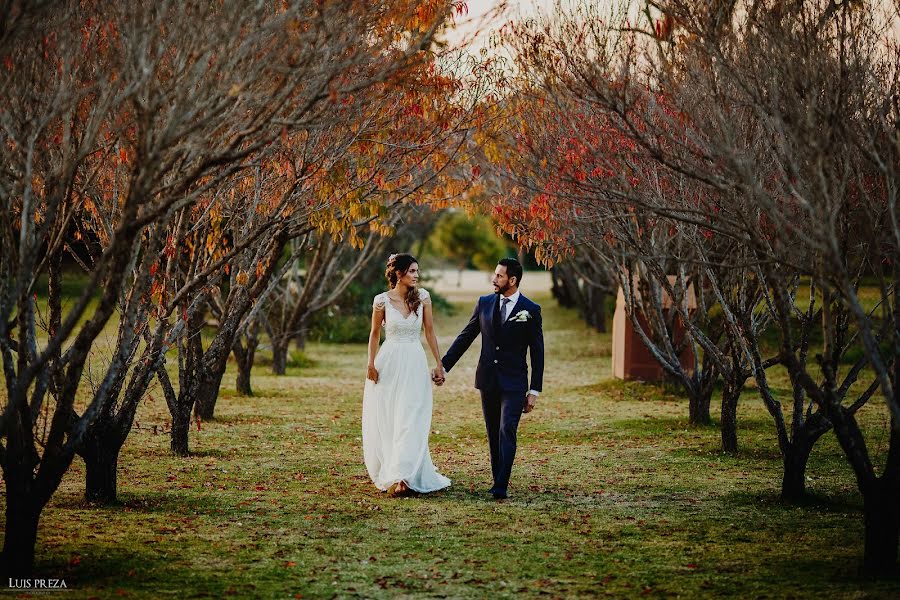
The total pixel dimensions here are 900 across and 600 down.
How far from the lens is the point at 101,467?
9680 millimetres

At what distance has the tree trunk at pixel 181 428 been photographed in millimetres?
12727

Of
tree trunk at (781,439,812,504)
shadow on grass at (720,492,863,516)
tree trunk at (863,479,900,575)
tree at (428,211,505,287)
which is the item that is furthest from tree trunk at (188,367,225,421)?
tree at (428,211,505,287)

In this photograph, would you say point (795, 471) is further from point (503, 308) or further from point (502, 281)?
point (502, 281)

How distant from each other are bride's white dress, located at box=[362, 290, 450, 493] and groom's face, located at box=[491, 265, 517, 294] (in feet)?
2.94

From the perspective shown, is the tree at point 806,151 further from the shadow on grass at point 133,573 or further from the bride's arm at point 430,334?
the shadow on grass at point 133,573

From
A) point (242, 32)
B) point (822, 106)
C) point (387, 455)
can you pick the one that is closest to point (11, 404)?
point (242, 32)

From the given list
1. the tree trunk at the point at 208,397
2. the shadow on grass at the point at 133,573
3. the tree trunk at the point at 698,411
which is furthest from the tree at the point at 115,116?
the tree trunk at the point at 698,411

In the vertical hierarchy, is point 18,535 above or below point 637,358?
below

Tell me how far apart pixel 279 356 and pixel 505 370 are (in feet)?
46.3

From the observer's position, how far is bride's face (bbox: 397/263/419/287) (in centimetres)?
1059

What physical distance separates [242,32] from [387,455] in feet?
14.2

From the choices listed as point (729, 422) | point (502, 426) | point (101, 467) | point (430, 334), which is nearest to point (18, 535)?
point (101, 467)

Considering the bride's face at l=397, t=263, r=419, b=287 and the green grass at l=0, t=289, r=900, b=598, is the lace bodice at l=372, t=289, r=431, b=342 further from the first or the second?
the green grass at l=0, t=289, r=900, b=598

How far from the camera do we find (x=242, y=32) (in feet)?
26.1
